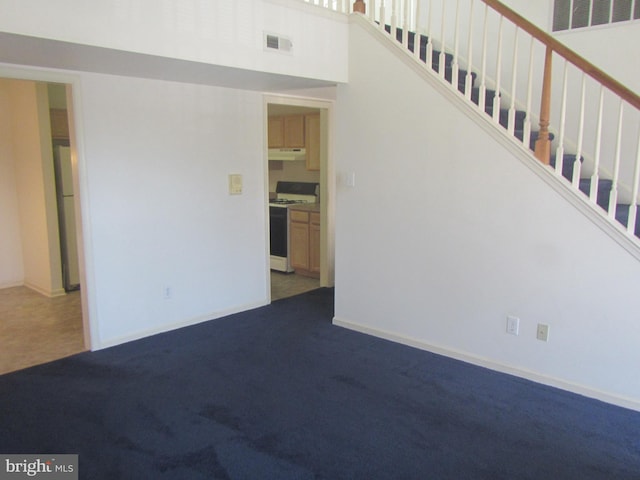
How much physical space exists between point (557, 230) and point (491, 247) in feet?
1.54

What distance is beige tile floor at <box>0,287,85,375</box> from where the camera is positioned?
4004 mm

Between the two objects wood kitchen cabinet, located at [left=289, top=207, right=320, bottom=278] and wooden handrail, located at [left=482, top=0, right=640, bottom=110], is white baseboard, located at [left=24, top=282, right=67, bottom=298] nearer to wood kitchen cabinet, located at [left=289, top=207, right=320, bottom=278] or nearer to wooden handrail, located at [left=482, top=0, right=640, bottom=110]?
wood kitchen cabinet, located at [left=289, top=207, right=320, bottom=278]

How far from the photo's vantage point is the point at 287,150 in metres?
7.00

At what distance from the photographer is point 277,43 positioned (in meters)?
3.78

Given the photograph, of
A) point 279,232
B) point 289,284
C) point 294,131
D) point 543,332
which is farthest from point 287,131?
point 543,332

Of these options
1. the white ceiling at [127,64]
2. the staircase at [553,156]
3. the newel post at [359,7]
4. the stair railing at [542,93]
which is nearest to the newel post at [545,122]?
the stair railing at [542,93]

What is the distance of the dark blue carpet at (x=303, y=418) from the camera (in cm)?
258

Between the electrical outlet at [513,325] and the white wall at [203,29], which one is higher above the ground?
the white wall at [203,29]

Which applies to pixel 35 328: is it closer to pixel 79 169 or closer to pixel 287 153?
pixel 79 169

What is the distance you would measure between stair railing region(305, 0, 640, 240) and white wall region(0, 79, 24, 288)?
381 centimetres

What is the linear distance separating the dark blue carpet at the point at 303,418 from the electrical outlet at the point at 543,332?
33 cm

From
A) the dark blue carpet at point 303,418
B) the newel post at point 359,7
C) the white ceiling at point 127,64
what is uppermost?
the newel post at point 359,7

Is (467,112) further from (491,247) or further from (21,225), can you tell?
(21,225)

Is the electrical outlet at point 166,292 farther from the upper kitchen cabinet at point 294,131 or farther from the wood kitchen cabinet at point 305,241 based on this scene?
the upper kitchen cabinet at point 294,131
